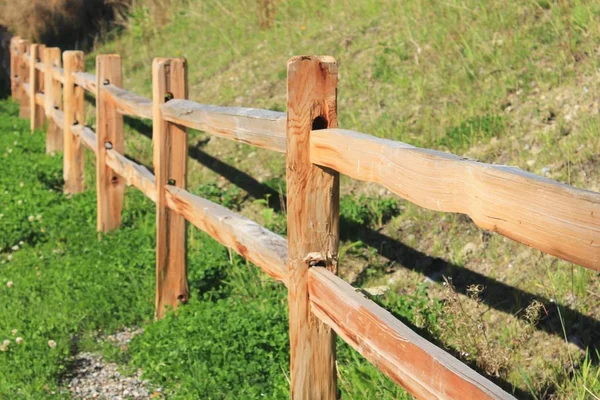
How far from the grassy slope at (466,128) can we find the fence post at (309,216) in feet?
2.12

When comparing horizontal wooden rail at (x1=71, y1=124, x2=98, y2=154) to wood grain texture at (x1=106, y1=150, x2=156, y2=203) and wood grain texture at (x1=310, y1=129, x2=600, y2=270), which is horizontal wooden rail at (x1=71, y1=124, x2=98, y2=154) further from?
wood grain texture at (x1=310, y1=129, x2=600, y2=270)

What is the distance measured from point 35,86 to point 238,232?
340 inches

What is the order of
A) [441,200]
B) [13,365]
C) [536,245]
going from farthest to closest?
[13,365] → [441,200] → [536,245]

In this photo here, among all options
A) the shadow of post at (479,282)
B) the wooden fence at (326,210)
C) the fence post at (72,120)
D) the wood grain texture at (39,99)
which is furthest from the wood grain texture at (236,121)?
the wood grain texture at (39,99)

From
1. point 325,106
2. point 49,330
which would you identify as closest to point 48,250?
point 49,330

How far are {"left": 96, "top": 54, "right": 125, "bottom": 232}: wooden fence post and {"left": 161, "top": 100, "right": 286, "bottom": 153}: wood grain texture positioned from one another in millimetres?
1935

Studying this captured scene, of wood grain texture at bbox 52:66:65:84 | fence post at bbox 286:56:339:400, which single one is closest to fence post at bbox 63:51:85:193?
wood grain texture at bbox 52:66:65:84

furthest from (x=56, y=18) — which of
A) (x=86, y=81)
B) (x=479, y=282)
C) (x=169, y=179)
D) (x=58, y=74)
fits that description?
(x=479, y=282)

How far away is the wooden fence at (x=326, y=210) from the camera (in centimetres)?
190

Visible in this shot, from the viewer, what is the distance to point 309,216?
3.14 metres

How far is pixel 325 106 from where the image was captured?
3.12 m

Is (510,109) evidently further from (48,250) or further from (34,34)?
(34,34)

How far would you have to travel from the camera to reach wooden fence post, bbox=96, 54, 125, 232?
22.7 feet

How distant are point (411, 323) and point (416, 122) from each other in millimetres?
2680
